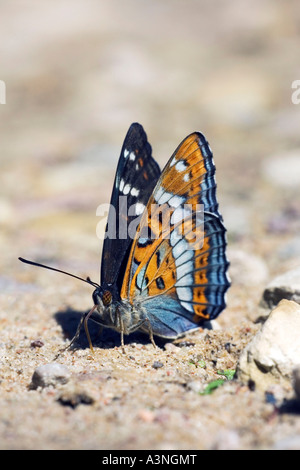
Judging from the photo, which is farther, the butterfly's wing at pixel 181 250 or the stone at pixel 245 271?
the stone at pixel 245 271

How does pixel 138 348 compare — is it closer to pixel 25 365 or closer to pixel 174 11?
pixel 25 365

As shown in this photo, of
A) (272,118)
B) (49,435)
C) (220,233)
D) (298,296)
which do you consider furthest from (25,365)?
(272,118)

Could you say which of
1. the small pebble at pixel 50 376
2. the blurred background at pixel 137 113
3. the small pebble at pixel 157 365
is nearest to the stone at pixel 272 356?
the small pebble at pixel 157 365

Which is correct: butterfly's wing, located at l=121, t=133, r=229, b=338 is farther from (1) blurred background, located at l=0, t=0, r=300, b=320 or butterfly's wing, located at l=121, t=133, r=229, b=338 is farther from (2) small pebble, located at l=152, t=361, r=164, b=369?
(1) blurred background, located at l=0, t=0, r=300, b=320

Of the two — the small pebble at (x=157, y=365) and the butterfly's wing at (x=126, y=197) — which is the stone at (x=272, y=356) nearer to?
the small pebble at (x=157, y=365)
